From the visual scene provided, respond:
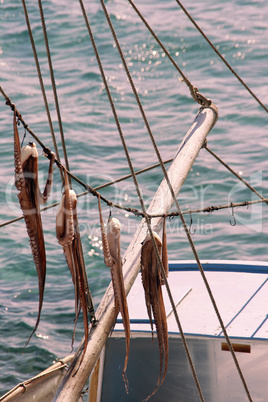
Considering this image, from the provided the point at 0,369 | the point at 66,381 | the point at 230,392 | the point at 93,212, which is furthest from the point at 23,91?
the point at 66,381

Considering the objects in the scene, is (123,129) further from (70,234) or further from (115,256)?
(70,234)

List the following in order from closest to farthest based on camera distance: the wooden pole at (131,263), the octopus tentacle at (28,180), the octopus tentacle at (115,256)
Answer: the octopus tentacle at (28,180) → the octopus tentacle at (115,256) → the wooden pole at (131,263)

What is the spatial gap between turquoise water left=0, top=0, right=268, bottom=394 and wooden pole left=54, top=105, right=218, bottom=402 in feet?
21.1

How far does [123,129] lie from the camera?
22.0m

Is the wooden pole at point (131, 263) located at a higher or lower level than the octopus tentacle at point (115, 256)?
→ lower

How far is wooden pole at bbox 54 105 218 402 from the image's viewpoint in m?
5.30

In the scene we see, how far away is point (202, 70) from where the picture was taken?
25.6m

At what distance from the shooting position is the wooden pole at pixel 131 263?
5.30 metres

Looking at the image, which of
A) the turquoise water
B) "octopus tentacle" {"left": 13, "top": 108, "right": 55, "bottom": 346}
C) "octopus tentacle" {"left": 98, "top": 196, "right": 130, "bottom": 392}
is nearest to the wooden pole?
"octopus tentacle" {"left": 98, "top": 196, "right": 130, "bottom": 392}

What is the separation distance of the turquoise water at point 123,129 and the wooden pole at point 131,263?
6432 millimetres

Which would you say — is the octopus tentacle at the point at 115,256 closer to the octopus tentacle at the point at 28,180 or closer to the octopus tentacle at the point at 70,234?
the octopus tentacle at the point at 70,234

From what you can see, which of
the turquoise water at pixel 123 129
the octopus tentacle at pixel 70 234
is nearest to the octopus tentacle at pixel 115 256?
the octopus tentacle at pixel 70 234

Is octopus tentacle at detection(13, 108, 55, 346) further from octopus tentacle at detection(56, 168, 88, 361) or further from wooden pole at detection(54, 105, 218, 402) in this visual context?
wooden pole at detection(54, 105, 218, 402)

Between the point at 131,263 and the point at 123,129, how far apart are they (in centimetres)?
1593
